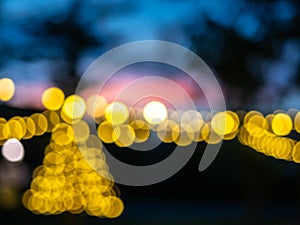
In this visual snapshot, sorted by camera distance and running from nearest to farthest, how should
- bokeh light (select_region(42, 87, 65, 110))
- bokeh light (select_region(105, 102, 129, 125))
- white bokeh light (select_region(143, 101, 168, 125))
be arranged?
white bokeh light (select_region(143, 101, 168, 125)) < bokeh light (select_region(105, 102, 129, 125)) < bokeh light (select_region(42, 87, 65, 110))

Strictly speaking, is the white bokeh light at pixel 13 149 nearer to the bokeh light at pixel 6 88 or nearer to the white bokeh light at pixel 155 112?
the bokeh light at pixel 6 88

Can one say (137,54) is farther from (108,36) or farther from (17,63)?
(17,63)

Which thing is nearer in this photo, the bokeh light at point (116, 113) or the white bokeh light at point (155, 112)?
the white bokeh light at point (155, 112)

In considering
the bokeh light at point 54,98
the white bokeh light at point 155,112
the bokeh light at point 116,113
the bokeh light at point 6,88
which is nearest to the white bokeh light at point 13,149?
the bokeh light at point 6,88

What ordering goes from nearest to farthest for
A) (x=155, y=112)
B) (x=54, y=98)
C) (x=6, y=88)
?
(x=155, y=112) → (x=6, y=88) → (x=54, y=98)

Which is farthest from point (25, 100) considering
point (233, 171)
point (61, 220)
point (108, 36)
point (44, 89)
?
point (233, 171)

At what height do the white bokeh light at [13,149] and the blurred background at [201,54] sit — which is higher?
the blurred background at [201,54]

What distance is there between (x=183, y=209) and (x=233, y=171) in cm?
88

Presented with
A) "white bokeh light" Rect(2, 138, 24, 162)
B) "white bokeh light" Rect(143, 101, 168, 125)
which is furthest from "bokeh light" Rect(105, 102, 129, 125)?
"white bokeh light" Rect(2, 138, 24, 162)

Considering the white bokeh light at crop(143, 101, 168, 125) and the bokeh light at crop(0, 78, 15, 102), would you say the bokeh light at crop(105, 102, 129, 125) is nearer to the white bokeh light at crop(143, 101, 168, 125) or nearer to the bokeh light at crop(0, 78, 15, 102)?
the white bokeh light at crop(143, 101, 168, 125)

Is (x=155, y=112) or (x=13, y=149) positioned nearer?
(x=155, y=112)

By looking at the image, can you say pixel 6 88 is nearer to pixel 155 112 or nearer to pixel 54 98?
pixel 54 98

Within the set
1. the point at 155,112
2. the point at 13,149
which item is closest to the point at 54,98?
the point at 13,149

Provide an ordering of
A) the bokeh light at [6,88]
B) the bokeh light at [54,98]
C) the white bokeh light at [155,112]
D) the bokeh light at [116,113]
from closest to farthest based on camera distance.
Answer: the white bokeh light at [155,112] → the bokeh light at [6,88] → the bokeh light at [116,113] → the bokeh light at [54,98]
